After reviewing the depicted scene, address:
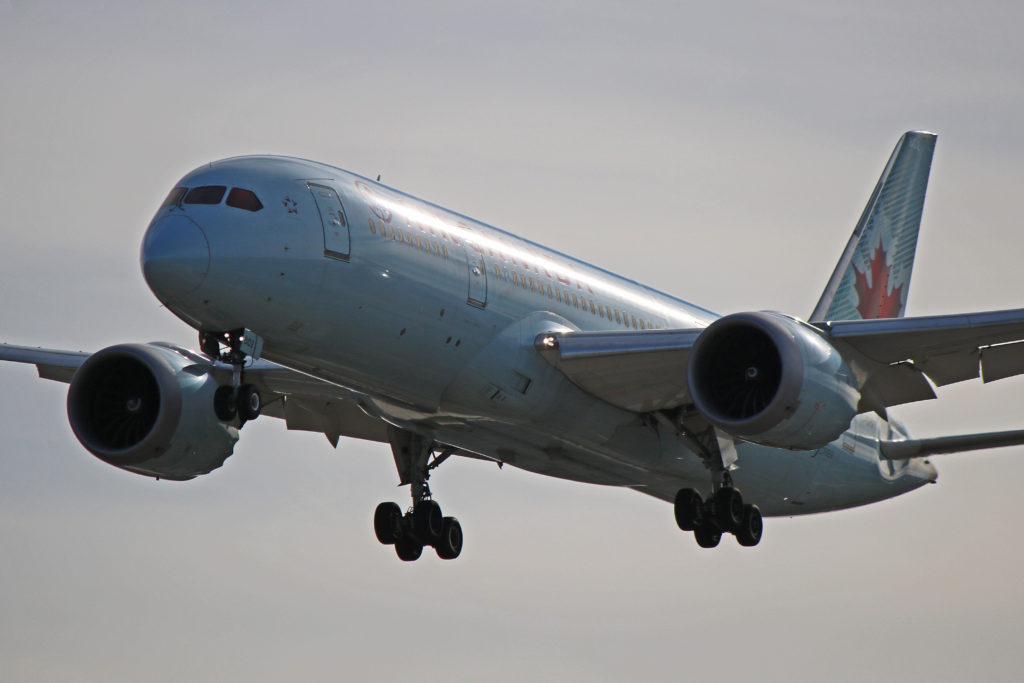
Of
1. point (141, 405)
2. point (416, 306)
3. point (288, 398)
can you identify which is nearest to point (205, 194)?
point (416, 306)

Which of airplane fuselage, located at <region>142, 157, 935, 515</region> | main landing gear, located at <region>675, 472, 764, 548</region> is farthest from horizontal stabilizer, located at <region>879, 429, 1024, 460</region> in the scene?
main landing gear, located at <region>675, 472, 764, 548</region>

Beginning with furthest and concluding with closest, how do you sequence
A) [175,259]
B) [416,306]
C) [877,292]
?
[877,292], [416,306], [175,259]

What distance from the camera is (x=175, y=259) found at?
25.2 m

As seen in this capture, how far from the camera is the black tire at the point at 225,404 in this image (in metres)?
26.0

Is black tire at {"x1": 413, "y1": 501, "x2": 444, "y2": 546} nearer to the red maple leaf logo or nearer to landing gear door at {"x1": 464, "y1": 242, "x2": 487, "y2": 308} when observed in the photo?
landing gear door at {"x1": 464, "y1": 242, "x2": 487, "y2": 308}

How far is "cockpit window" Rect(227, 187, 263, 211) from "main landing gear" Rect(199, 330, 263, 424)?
198cm

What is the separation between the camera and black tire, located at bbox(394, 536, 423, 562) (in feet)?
115

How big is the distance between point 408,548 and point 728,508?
6.91 metres

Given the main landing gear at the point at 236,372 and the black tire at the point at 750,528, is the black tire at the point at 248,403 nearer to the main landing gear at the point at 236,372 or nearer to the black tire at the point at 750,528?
the main landing gear at the point at 236,372

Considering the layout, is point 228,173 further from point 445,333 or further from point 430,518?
point 430,518

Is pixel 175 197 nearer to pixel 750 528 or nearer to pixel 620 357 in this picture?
pixel 620 357

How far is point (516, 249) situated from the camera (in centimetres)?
3116

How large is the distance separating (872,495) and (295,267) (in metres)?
18.1

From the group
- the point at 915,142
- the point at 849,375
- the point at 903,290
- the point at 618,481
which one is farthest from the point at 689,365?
the point at 915,142
